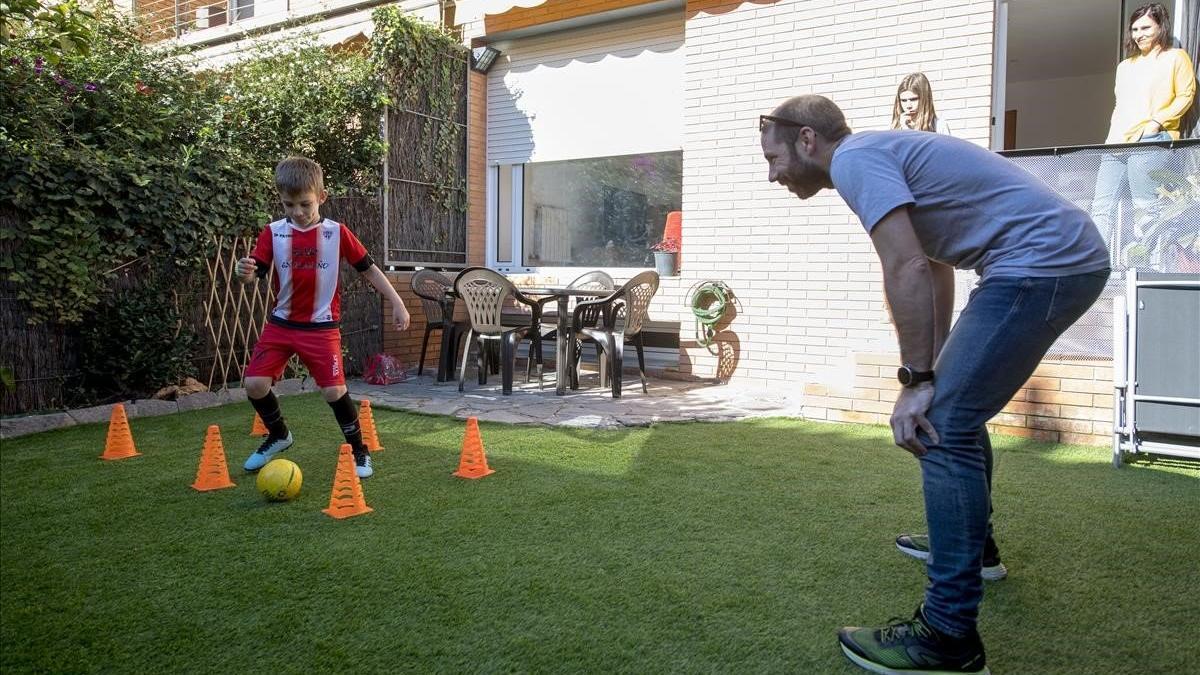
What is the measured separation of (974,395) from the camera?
1923 millimetres

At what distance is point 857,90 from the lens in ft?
22.7

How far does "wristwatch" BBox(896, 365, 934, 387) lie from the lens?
1.93 metres

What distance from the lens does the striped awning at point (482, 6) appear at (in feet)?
25.6

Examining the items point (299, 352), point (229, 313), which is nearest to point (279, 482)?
point (299, 352)

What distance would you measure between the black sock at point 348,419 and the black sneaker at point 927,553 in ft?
8.63

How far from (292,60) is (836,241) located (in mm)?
6503

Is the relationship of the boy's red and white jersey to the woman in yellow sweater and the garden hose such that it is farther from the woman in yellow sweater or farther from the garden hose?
the woman in yellow sweater

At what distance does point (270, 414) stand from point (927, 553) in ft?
10.8

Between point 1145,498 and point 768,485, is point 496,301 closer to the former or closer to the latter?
point 768,485

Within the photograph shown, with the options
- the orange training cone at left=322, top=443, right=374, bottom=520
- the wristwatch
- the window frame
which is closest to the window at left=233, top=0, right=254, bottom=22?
the window frame

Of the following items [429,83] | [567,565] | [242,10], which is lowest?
[567,565]

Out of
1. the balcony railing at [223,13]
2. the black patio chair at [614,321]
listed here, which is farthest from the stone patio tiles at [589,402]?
the balcony railing at [223,13]

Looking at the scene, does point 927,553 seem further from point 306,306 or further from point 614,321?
point 614,321

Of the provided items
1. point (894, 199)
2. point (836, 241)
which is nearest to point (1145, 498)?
point (894, 199)
